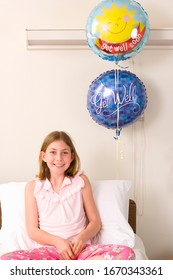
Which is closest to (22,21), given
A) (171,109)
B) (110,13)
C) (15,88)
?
(15,88)

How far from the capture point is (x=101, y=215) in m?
2.27

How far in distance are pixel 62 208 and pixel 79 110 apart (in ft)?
2.30

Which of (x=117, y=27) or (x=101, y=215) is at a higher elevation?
(x=117, y=27)

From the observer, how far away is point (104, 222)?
7.38 feet

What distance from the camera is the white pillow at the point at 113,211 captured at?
2193mm

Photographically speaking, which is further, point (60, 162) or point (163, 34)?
point (163, 34)

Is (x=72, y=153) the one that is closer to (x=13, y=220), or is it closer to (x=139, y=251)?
(x=13, y=220)

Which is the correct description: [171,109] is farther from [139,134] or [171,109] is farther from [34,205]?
[34,205]

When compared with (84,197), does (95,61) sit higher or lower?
higher

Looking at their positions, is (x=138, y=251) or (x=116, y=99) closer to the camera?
(x=138, y=251)

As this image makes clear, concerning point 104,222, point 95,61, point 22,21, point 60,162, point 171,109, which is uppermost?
point 22,21

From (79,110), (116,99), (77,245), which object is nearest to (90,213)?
(77,245)

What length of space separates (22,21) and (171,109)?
3.23 ft

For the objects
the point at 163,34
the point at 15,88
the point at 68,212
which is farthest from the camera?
the point at 15,88
